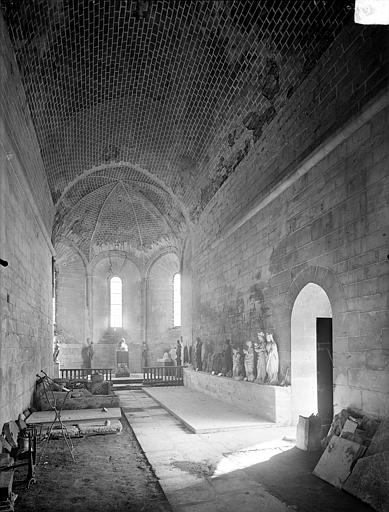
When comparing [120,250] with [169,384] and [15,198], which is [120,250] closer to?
[169,384]

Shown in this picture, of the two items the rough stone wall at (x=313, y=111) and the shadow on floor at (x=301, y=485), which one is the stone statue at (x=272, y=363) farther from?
the rough stone wall at (x=313, y=111)

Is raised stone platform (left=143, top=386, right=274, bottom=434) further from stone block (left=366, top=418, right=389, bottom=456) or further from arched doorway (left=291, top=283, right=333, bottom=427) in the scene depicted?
stone block (left=366, top=418, right=389, bottom=456)

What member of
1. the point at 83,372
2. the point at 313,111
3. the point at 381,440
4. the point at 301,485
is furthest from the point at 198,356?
the point at 381,440

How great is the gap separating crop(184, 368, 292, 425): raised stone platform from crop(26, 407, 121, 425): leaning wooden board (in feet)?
9.98

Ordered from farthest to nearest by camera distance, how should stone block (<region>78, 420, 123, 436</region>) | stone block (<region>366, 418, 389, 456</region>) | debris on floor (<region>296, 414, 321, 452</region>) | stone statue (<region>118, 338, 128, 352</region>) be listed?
1. stone statue (<region>118, 338, 128, 352</region>)
2. stone block (<region>78, 420, 123, 436</region>)
3. debris on floor (<region>296, 414, 321, 452</region>)
4. stone block (<region>366, 418, 389, 456</region>)

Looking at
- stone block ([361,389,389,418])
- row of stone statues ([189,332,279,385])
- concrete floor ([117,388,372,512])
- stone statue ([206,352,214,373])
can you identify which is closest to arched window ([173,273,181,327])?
row of stone statues ([189,332,279,385])

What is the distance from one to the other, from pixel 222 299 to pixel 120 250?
13268 millimetres

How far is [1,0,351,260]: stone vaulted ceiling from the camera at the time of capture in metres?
9.77

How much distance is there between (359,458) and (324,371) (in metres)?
2.58

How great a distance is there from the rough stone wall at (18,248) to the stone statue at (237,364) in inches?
206

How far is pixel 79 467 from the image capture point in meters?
7.35

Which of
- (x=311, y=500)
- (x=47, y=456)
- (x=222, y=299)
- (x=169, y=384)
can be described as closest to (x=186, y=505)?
(x=311, y=500)

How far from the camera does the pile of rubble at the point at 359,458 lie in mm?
5680

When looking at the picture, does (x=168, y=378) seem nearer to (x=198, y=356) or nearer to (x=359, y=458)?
(x=198, y=356)
